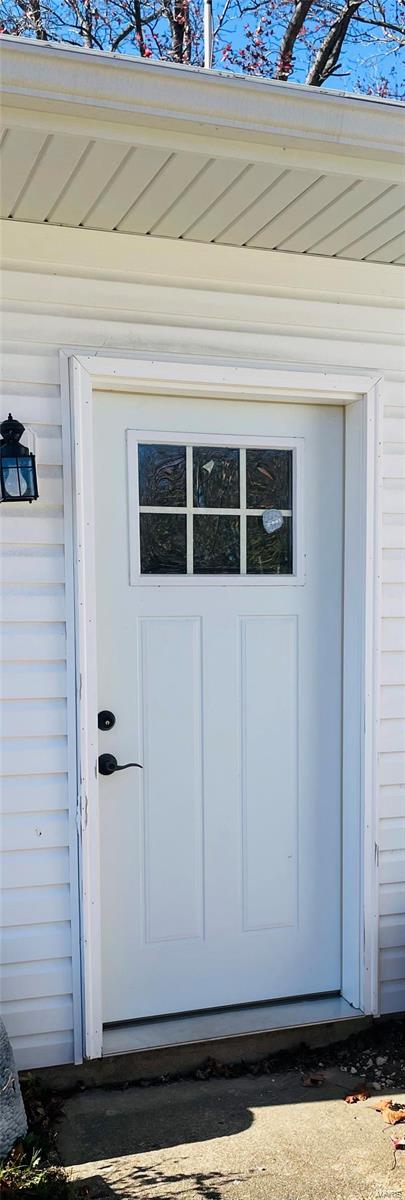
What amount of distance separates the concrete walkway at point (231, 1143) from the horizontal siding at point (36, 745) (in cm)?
30

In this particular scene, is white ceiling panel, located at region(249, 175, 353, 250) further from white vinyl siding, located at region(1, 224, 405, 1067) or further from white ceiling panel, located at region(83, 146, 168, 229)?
white ceiling panel, located at region(83, 146, 168, 229)

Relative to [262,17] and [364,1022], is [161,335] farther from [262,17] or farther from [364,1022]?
[262,17]

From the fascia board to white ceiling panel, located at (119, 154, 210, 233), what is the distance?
0.35ft

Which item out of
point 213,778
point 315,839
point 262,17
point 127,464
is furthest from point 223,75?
point 262,17

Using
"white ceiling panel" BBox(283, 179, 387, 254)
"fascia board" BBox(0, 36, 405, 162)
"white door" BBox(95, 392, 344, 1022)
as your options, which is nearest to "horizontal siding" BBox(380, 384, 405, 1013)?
"white door" BBox(95, 392, 344, 1022)

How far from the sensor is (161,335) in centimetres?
286

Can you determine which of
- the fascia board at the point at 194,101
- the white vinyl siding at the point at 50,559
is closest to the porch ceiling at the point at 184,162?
the fascia board at the point at 194,101

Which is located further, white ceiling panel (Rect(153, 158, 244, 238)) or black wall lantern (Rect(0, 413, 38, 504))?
black wall lantern (Rect(0, 413, 38, 504))

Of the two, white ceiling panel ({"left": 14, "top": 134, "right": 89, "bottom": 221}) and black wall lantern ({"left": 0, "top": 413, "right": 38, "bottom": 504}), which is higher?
white ceiling panel ({"left": 14, "top": 134, "right": 89, "bottom": 221})

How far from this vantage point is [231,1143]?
2553 millimetres

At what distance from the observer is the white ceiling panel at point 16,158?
2127mm

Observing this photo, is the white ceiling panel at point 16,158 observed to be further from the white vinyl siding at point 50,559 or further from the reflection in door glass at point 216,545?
the reflection in door glass at point 216,545

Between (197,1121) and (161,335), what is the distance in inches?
93.8

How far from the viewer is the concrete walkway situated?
7.77ft
